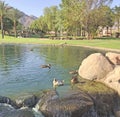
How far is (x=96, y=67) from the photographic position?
24.0 metres

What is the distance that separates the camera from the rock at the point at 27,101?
17025 millimetres

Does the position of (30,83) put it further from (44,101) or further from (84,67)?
(44,101)

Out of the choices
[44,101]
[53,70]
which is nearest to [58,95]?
[44,101]

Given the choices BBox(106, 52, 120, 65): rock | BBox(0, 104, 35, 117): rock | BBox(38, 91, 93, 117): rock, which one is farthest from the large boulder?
BBox(0, 104, 35, 117): rock

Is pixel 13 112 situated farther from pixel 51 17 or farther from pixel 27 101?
pixel 51 17

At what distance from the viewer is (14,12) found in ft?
367

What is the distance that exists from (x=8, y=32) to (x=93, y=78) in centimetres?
9994

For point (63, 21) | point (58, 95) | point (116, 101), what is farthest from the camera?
point (63, 21)

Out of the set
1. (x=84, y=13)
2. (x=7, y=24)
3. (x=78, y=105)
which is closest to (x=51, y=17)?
(x=7, y=24)

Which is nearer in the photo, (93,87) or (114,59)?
(93,87)

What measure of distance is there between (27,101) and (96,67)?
841 cm

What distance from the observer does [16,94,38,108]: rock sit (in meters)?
17.0

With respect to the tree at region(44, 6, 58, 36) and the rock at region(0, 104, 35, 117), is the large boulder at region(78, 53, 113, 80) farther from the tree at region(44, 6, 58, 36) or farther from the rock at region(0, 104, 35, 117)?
the tree at region(44, 6, 58, 36)

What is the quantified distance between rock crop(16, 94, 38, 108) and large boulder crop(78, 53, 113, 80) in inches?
294
